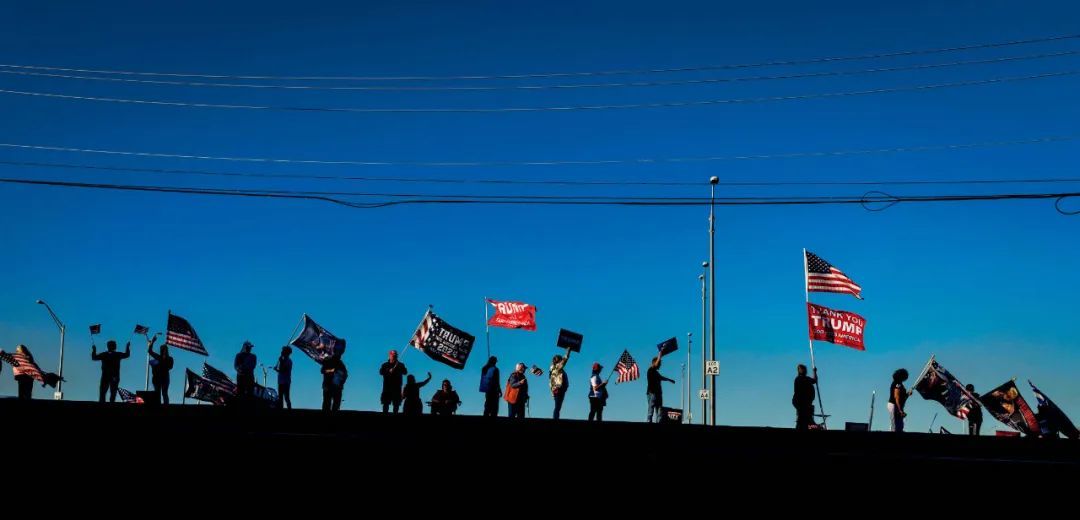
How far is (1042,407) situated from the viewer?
24.1 meters

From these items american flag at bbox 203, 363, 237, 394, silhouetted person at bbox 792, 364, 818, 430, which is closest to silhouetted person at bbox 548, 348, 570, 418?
silhouetted person at bbox 792, 364, 818, 430

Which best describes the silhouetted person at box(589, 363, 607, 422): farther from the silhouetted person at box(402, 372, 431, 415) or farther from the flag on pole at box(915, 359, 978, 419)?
the flag on pole at box(915, 359, 978, 419)

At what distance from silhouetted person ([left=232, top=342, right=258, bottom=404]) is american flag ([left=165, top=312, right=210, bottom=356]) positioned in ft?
23.1

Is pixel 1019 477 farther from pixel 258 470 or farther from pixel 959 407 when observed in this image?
pixel 959 407

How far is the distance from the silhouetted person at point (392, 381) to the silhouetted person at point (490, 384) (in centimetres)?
180

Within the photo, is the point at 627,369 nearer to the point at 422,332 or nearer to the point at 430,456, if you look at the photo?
the point at 422,332

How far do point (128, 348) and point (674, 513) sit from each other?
712 inches

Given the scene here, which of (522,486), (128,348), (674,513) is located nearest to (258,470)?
(522,486)

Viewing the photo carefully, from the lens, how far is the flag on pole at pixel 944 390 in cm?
2498

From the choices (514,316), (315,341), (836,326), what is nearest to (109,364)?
(315,341)

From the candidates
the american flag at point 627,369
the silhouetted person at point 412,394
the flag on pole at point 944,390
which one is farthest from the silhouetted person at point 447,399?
the american flag at point 627,369

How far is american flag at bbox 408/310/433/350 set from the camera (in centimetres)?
2783

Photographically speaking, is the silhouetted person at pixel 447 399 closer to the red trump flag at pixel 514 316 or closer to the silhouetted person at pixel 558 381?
the silhouetted person at pixel 558 381

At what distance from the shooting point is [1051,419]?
23953 mm
